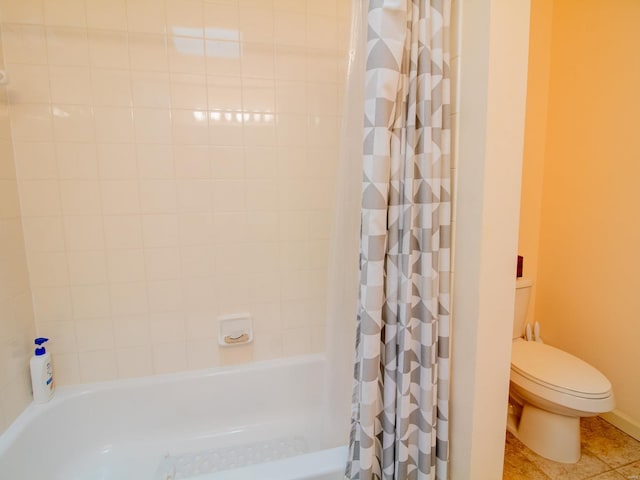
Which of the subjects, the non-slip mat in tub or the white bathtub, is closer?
the white bathtub

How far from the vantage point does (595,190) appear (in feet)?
5.57

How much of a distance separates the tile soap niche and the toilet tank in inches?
57.8

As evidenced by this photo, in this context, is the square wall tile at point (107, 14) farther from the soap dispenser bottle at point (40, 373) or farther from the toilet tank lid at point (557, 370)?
the toilet tank lid at point (557, 370)

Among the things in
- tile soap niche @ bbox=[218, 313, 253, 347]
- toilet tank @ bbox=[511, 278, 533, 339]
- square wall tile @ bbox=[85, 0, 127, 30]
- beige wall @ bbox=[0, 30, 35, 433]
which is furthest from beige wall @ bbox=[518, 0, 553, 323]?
beige wall @ bbox=[0, 30, 35, 433]

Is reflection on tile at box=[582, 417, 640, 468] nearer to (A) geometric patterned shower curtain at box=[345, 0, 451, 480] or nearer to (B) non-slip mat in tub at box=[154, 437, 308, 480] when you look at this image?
(A) geometric patterned shower curtain at box=[345, 0, 451, 480]

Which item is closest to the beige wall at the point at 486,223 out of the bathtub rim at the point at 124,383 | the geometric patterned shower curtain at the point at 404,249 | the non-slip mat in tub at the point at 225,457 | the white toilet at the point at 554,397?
the geometric patterned shower curtain at the point at 404,249

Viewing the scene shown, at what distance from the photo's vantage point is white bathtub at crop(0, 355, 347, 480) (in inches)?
47.4

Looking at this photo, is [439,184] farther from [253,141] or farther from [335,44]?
[335,44]

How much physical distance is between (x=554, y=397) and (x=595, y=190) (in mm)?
1112

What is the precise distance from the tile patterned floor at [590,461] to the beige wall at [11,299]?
2.03 m

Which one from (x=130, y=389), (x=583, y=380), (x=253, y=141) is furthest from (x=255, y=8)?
(x=583, y=380)

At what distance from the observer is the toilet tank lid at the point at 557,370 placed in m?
1.37

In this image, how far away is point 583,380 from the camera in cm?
140

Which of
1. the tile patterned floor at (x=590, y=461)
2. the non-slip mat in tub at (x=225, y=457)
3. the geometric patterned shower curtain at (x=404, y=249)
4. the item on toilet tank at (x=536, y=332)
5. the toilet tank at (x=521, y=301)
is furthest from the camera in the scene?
Result: the item on toilet tank at (x=536, y=332)
